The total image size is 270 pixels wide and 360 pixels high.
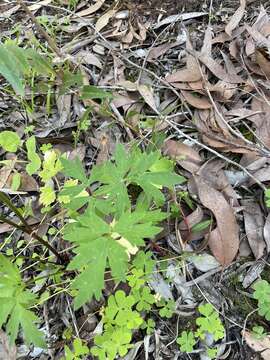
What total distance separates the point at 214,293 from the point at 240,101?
33.6 inches

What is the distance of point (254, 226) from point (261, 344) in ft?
1.38

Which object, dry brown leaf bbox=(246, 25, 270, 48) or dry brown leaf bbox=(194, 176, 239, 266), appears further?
dry brown leaf bbox=(246, 25, 270, 48)

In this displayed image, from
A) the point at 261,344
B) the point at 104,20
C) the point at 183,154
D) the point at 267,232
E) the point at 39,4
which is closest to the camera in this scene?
the point at 261,344

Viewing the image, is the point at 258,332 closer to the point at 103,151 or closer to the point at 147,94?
the point at 103,151

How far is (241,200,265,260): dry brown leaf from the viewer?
186 cm

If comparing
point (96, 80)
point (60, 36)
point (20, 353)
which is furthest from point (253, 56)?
point (20, 353)

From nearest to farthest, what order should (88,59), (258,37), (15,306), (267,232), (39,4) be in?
(15,306)
(267,232)
(258,37)
(88,59)
(39,4)

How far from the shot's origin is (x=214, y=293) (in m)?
1.82

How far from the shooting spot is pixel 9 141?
210 centimetres

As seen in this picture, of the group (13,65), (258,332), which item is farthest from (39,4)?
(258,332)

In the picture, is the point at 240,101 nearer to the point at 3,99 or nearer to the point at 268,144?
the point at 268,144

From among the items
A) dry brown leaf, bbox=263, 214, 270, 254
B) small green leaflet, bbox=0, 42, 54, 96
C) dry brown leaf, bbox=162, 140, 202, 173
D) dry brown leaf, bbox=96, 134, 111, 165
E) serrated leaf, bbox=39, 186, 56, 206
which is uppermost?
small green leaflet, bbox=0, 42, 54, 96

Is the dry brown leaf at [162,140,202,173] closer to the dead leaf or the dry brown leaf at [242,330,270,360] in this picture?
the dead leaf

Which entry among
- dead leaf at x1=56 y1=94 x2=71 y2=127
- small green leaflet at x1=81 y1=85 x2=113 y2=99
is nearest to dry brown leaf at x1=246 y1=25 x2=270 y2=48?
small green leaflet at x1=81 y1=85 x2=113 y2=99
